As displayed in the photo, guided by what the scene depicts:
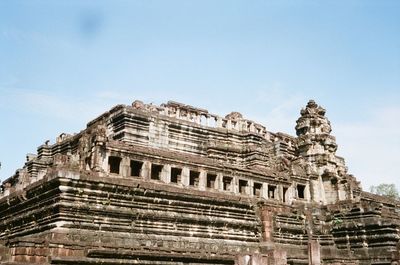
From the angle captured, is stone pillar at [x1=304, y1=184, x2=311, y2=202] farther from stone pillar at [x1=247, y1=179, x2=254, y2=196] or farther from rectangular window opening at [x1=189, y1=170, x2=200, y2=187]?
rectangular window opening at [x1=189, y1=170, x2=200, y2=187]

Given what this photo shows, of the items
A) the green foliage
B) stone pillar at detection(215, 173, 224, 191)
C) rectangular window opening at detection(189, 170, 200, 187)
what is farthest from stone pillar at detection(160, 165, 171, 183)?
the green foliage

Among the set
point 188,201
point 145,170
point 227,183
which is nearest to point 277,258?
point 188,201

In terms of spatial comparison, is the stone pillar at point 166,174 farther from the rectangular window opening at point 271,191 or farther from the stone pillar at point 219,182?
the rectangular window opening at point 271,191

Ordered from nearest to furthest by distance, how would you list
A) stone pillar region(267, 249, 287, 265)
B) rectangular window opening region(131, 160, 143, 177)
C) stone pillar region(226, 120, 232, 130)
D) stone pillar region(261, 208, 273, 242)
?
stone pillar region(267, 249, 287, 265) → rectangular window opening region(131, 160, 143, 177) → stone pillar region(261, 208, 273, 242) → stone pillar region(226, 120, 232, 130)

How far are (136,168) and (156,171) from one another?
1.15 metres

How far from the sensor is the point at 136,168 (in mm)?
24547

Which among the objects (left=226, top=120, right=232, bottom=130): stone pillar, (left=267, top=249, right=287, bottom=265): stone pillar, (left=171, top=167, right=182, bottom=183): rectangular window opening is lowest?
(left=267, top=249, right=287, bottom=265): stone pillar

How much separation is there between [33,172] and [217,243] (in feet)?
59.5

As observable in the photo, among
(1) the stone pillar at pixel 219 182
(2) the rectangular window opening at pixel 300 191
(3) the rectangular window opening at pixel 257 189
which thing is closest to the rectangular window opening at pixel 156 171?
(1) the stone pillar at pixel 219 182

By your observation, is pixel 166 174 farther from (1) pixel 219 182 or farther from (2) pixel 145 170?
(1) pixel 219 182

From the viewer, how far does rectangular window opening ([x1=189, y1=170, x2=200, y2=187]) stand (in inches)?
1025

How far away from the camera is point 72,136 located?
3562cm

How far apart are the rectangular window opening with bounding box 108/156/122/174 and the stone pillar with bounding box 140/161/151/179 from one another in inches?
48.5

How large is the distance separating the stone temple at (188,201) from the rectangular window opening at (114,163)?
2.8 inches
